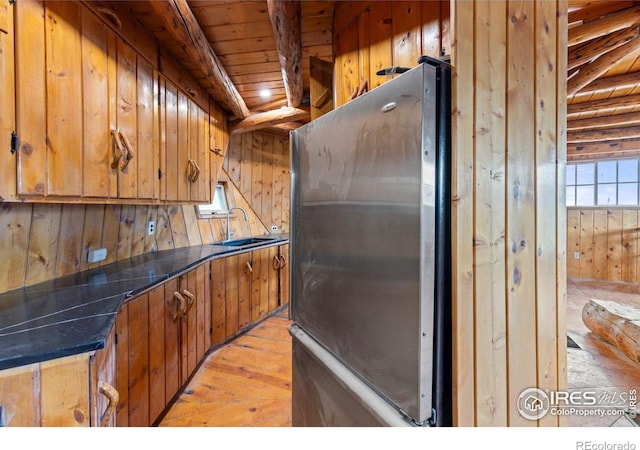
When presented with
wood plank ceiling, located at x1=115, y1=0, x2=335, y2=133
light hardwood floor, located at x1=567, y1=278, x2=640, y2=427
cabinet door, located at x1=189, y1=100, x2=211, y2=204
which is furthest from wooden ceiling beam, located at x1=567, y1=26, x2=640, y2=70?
cabinet door, located at x1=189, y1=100, x2=211, y2=204

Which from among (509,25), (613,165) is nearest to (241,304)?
(509,25)

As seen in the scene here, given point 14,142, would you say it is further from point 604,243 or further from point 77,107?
point 604,243

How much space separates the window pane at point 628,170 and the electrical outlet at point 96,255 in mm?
7519

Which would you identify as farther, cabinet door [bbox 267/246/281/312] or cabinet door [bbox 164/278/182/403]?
cabinet door [bbox 267/246/281/312]

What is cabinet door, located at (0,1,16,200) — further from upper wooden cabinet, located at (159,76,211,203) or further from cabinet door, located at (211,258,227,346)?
cabinet door, located at (211,258,227,346)

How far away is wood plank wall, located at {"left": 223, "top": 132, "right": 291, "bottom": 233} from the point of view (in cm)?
380

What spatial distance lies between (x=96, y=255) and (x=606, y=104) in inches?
203

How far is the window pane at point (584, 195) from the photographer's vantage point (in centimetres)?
539

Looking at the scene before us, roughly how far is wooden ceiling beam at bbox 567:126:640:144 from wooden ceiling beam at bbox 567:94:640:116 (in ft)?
3.66

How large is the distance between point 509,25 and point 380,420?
4.22ft

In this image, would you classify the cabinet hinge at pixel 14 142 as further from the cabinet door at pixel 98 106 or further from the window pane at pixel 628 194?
the window pane at pixel 628 194

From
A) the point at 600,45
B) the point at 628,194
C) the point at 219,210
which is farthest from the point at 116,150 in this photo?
the point at 628,194

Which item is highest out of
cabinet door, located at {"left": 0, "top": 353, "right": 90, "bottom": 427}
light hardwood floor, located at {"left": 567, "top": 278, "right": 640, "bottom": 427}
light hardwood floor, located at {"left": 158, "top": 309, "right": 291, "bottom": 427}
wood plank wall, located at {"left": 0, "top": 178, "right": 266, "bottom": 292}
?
wood plank wall, located at {"left": 0, "top": 178, "right": 266, "bottom": 292}

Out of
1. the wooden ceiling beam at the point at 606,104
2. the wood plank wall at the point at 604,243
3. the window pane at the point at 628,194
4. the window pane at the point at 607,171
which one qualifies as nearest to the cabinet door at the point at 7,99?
the wooden ceiling beam at the point at 606,104
